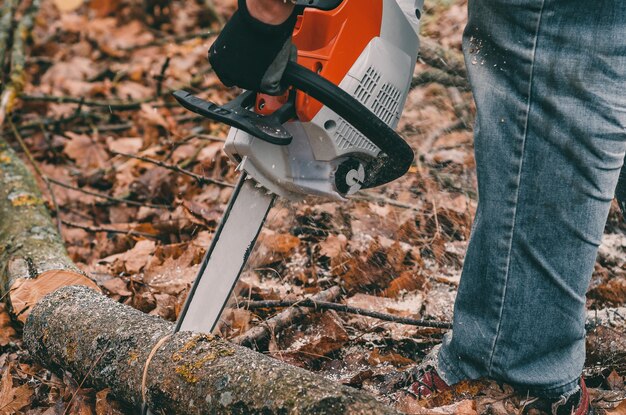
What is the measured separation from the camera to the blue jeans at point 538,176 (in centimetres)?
157

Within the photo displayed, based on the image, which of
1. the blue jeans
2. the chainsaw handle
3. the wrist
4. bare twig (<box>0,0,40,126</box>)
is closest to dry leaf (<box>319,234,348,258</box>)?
the chainsaw handle

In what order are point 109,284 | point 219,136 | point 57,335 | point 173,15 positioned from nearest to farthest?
1. point 57,335
2. point 109,284
3. point 219,136
4. point 173,15

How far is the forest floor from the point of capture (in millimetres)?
2207

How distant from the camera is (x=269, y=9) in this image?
1.58 metres

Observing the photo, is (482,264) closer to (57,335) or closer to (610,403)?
(610,403)

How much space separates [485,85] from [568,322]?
2.09ft

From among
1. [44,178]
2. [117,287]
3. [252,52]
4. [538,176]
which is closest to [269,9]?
[252,52]

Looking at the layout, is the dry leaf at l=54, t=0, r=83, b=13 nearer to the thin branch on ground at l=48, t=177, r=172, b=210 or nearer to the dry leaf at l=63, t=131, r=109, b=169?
the dry leaf at l=63, t=131, r=109, b=169

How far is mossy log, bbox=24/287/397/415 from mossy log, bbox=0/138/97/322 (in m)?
0.16

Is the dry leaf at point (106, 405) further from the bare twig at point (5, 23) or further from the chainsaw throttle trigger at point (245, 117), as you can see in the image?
the bare twig at point (5, 23)

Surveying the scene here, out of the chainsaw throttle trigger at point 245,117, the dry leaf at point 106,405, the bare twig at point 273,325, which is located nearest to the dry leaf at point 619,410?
the bare twig at point 273,325

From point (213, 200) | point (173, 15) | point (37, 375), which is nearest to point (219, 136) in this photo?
point (213, 200)

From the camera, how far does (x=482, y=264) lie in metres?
1.78

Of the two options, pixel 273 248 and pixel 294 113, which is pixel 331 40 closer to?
pixel 294 113
